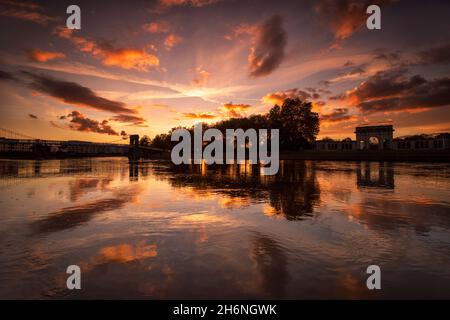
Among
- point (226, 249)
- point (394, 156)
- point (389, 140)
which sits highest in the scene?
point (389, 140)

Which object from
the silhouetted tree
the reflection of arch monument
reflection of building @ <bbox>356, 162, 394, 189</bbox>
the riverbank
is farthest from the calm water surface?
the reflection of arch monument

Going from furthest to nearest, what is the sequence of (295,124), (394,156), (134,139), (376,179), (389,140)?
(134,139) < (389,140) < (295,124) < (394,156) < (376,179)

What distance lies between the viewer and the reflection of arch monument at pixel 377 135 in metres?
93.9

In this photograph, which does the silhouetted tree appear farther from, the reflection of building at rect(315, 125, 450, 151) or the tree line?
the reflection of building at rect(315, 125, 450, 151)

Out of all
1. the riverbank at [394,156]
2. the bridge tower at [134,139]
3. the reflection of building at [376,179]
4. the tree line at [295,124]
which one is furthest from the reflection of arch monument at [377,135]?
the bridge tower at [134,139]

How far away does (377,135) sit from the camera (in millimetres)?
95688

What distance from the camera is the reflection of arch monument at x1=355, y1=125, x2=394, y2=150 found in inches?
3698

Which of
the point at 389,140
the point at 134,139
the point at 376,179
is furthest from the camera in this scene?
the point at 134,139

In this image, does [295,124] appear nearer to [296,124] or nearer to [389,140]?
[296,124]

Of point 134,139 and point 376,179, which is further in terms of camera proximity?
point 134,139

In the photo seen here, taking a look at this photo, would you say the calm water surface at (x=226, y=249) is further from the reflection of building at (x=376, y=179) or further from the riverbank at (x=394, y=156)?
the riverbank at (x=394, y=156)

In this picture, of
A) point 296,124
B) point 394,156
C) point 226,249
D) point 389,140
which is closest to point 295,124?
point 296,124

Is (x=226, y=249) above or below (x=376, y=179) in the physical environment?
below
